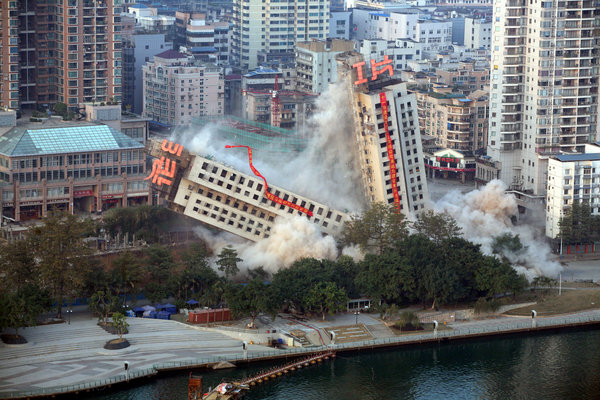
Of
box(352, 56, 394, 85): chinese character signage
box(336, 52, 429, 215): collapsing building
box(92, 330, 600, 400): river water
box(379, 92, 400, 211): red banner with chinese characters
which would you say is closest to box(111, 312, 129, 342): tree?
box(92, 330, 600, 400): river water

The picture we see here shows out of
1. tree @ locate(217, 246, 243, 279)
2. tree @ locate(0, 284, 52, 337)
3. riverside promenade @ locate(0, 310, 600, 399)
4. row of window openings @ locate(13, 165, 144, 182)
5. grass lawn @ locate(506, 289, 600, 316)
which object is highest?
row of window openings @ locate(13, 165, 144, 182)

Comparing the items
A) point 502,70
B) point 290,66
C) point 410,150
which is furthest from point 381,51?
point 410,150

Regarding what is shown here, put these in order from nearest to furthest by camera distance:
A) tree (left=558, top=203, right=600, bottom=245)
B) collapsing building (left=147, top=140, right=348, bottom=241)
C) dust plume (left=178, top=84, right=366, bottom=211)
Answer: collapsing building (left=147, top=140, right=348, bottom=241), dust plume (left=178, top=84, right=366, bottom=211), tree (left=558, top=203, right=600, bottom=245)

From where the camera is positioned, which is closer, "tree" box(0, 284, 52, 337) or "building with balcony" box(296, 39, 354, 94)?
"tree" box(0, 284, 52, 337)

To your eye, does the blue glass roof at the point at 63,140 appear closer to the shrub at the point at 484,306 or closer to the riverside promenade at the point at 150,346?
the riverside promenade at the point at 150,346

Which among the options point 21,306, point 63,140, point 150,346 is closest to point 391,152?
point 150,346

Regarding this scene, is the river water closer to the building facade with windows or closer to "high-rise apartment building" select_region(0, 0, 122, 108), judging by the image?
the building facade with windows

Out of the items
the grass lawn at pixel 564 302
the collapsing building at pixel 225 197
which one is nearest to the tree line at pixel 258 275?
the grass lawn at pixel 564 302
